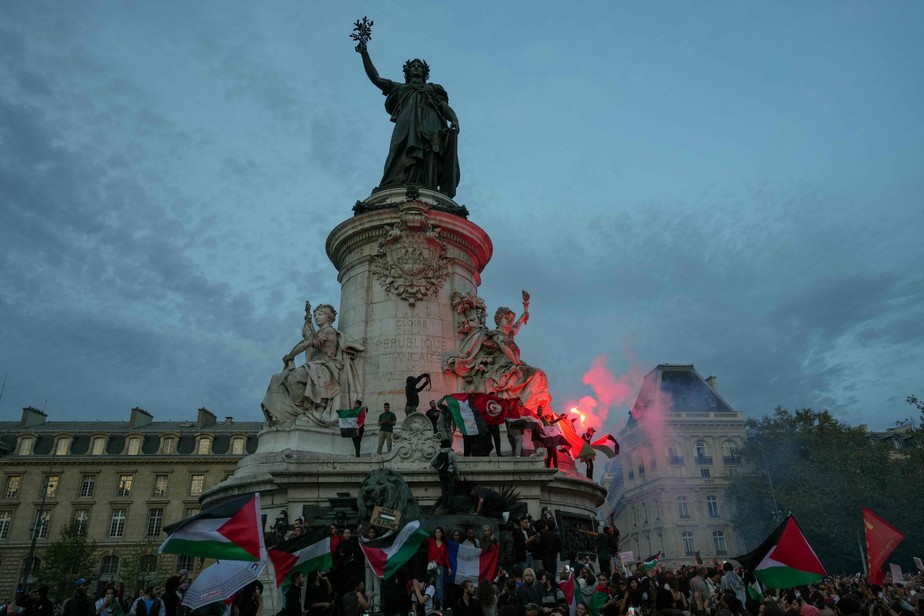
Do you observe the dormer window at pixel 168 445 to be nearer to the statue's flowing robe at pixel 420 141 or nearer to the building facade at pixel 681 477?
the building facade at pixel 681 477

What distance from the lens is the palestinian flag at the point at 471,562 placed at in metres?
11.5

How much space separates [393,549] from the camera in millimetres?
11344

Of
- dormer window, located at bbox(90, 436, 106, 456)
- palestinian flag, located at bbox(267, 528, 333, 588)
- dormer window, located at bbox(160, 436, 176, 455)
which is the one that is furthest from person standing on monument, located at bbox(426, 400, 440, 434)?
dormer window, located at bbox(90, 436, 106, 456)

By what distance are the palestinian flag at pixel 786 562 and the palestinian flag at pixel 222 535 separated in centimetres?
811

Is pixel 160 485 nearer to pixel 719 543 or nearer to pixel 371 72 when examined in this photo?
pixel 371 72

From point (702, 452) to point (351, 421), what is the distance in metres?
50.2

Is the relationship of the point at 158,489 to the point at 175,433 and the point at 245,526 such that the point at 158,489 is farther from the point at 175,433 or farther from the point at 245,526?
the point at 245,526

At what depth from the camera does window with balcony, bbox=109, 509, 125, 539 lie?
51.0 m

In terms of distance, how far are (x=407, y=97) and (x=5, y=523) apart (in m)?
49.6

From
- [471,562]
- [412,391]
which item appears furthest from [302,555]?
[412,391]

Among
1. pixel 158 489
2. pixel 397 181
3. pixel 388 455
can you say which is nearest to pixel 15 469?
pixel 158 489

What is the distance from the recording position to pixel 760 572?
1086cm

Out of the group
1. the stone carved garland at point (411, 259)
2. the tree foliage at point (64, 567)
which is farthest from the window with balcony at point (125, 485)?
the stone carved garland at point (411, 259)

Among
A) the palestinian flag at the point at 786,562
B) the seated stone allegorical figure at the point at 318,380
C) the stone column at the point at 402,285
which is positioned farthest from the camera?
the stone column at the point at 402,285
